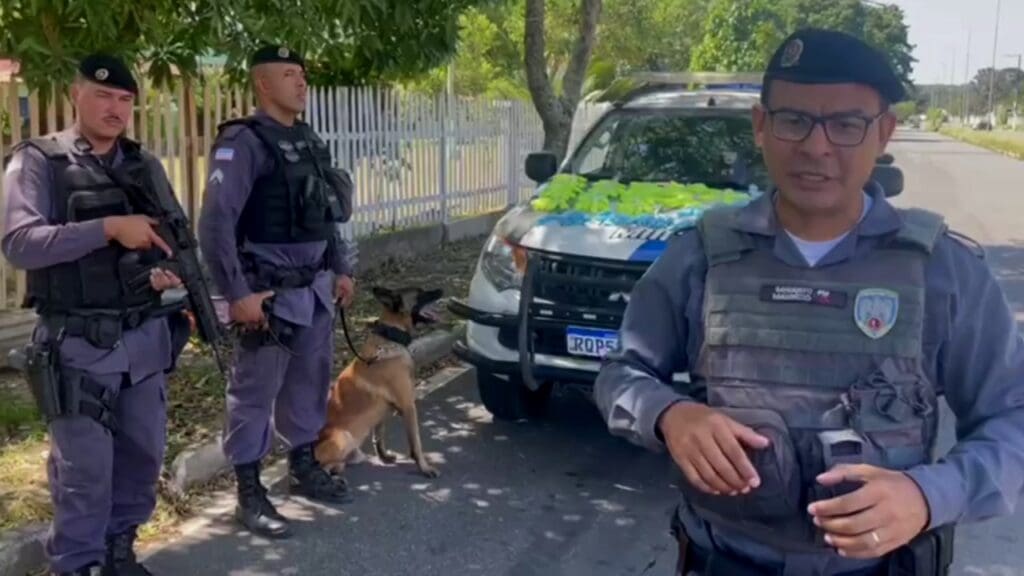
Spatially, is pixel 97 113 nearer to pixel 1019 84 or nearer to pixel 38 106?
pixel 38 106

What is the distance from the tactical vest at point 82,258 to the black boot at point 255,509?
1130 mm

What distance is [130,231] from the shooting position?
133 inches

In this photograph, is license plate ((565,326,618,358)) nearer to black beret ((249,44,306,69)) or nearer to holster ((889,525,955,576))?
black beret ((249,44,306,69))

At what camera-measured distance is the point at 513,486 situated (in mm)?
5098

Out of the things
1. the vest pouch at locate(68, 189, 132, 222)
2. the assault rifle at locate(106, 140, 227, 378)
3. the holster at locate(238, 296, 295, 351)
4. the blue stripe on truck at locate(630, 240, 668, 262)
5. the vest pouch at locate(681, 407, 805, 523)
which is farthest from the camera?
the blue stripe on truck at locate(630, 240, 668, 262)

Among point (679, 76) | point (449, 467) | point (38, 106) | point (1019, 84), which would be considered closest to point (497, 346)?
point (449, 467)

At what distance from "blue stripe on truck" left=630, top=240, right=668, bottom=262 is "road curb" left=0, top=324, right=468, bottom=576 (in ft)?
6.83

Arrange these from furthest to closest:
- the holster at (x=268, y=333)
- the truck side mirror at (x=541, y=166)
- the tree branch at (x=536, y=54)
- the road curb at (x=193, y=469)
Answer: the tree branch at (x=536, y=54) < the truck side mirror at (x=541, y=166) < the holster at (x=268, y=333) < the road curb at (x=193, y=469)

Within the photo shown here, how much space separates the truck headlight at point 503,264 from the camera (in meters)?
5.41

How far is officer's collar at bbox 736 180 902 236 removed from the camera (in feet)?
5.80

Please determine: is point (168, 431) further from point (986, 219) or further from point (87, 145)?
point (986, 219)

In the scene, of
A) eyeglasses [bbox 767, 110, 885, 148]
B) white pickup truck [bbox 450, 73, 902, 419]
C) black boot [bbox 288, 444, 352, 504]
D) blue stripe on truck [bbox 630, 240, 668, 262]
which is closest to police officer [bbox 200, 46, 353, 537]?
black boot [bbox 288, 444, 352, 504]

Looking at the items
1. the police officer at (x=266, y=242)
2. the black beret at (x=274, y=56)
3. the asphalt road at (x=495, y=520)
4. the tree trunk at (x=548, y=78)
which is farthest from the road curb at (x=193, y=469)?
the tree trunk at (x=548, y=78)

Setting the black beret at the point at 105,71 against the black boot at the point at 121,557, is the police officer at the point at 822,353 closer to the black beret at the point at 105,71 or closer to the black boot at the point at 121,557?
the black beret at the point at 105,71
